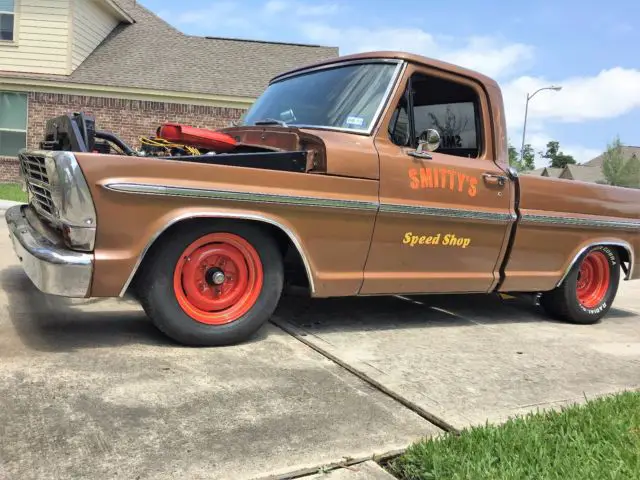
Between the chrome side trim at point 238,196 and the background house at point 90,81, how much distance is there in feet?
44.8

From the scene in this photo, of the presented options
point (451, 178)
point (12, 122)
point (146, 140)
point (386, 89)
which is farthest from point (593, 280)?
point (12, 122)

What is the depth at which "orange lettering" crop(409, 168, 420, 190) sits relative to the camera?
4.12 m

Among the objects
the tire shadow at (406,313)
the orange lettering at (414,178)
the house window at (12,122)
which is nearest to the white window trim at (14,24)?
the house window at (12,122)

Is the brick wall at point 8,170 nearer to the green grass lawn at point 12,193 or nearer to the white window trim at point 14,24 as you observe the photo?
the green grass lawn at point 12,193

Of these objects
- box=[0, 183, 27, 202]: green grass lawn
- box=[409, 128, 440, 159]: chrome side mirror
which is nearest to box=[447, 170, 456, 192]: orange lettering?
box=[409, 128, 440, 159]: chrome side mirror

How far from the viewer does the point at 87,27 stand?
16.9 m

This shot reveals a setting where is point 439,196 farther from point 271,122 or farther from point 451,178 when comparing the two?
point 271,122

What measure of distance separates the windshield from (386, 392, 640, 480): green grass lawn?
86.0 inches

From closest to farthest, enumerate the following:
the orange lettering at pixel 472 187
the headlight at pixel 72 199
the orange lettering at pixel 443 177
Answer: the headlight at pixel 72 199, the orange lettering at pixel 443 177, the orange lettering at pixel 472 187

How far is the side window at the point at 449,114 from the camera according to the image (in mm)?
4448

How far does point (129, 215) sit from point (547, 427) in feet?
7.90

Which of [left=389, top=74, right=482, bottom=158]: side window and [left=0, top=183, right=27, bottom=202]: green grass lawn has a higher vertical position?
[left=389, top=74, right=482, bottom=158]: side window

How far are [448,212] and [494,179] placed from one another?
22.4 inches

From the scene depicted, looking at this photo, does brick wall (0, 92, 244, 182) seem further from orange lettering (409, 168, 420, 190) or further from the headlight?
the headlight
